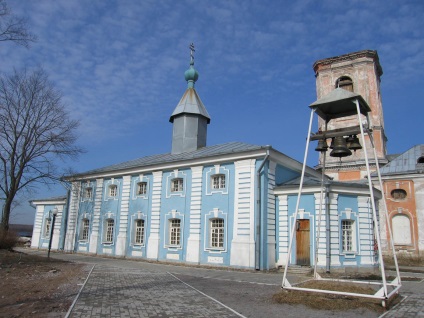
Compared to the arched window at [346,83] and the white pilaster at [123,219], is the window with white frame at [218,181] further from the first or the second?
the arched window at [346,83]

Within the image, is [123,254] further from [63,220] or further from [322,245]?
[322,245]

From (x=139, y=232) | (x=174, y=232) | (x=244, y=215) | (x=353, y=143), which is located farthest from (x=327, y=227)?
(x=139, y=232)

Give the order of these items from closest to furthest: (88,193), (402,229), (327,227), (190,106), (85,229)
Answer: (327,227) < (190,106) < (402,229) < (85,229) < (88,193)

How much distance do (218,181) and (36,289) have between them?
1066 cm

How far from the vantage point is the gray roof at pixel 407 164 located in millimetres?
24938

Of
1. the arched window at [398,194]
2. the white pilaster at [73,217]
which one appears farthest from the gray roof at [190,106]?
the arched window at [398,194]

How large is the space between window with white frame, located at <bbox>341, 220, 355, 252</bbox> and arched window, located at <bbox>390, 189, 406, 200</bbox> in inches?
414

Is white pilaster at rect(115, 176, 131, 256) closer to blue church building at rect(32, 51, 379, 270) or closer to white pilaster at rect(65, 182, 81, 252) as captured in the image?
blue church building at rect(32, 51, 379, 270)

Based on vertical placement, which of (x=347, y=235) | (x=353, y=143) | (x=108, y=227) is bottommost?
(x=347, y=235)

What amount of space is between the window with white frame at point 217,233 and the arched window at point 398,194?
14.4 m

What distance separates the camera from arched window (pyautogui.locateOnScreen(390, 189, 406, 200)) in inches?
976

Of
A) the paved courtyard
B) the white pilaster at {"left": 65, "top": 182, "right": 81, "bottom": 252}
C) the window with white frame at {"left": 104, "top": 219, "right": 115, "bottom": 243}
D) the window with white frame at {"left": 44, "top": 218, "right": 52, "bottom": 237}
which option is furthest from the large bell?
the window with white frame at {"left": 44, "top": 218, "right": 52, "bottom": 237}

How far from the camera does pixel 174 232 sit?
19.5 meters

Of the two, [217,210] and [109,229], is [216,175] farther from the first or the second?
[109,229]
